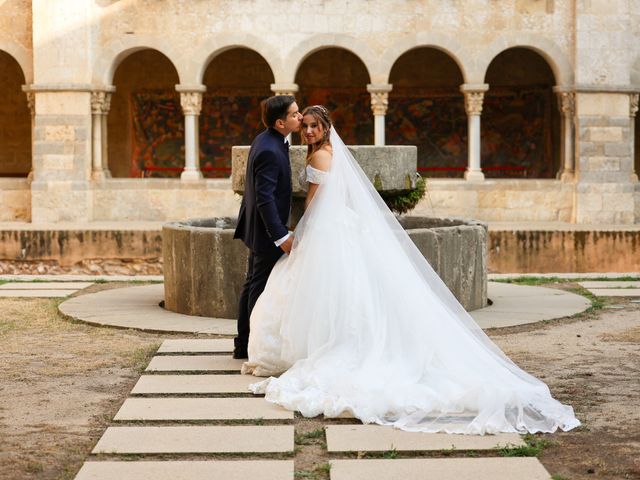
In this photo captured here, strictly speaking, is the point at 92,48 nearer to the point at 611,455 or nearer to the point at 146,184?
the point at 146,184

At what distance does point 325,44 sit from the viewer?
64.6 feet

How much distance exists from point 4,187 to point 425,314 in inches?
596

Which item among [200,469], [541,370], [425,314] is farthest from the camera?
[541,370]

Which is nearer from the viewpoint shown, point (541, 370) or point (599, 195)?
point (541, 370)

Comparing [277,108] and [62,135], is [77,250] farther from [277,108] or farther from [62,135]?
[277,108]

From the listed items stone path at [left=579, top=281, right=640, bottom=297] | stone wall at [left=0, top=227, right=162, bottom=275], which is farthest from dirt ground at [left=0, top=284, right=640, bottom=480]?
stone wall at [left=0, top=227, right=162, bottom=275]

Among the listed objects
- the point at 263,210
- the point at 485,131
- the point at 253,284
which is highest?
the point at 485,131

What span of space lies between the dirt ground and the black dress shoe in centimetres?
53

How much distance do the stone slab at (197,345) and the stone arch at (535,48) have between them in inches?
500

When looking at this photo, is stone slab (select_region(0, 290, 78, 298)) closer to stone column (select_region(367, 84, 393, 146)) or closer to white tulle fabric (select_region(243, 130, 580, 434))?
white tulle fabric (select_region(243, 130, 580, 434))

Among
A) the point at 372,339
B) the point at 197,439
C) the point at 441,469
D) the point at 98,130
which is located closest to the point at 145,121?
the point at 98,130

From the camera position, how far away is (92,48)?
19703mm

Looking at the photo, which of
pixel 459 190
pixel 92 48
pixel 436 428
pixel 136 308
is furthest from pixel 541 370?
pixel 92 48

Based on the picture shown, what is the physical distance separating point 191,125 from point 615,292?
35.8 feet
